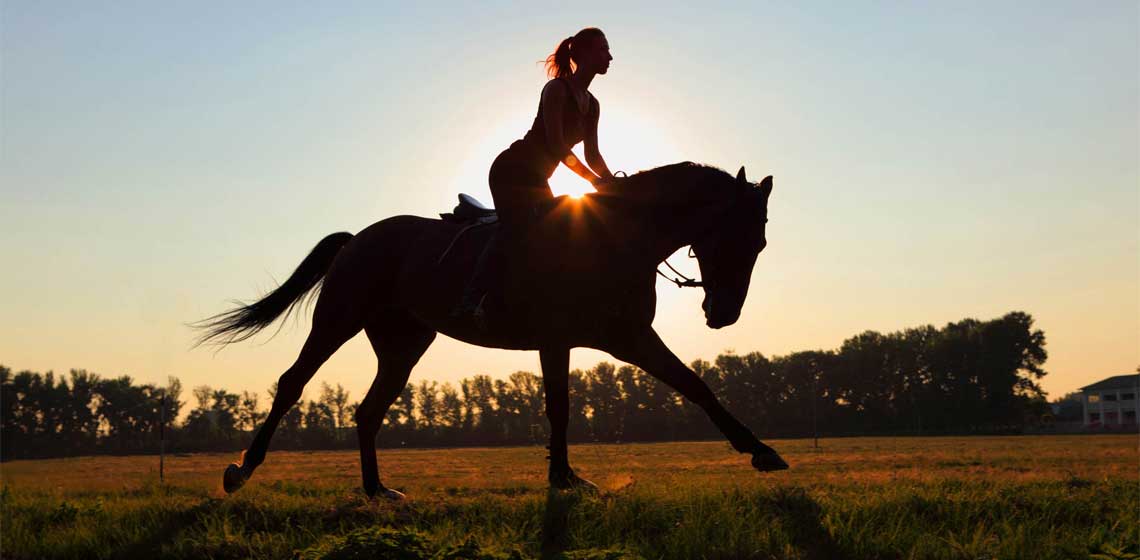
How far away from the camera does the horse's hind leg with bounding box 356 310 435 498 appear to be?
9.65 m

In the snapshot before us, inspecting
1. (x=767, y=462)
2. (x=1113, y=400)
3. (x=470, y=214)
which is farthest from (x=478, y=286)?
(x=1113, y=400)

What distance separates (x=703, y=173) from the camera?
7.77 meters

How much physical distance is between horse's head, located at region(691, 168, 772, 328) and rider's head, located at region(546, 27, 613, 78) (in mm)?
1512

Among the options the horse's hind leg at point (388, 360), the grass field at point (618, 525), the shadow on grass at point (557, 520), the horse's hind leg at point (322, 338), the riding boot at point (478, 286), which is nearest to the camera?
the grass field at point (618, 525)

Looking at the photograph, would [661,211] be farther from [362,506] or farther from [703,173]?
[362,506]

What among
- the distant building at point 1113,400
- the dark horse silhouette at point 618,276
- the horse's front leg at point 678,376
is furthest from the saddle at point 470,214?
the distant building at point 1113,400

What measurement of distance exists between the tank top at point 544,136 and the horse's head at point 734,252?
55.3 inches

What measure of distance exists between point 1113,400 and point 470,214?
173 metres

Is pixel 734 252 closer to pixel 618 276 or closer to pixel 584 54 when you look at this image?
pixel 618 276

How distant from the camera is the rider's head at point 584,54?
770cm

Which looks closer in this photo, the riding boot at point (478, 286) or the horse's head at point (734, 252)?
the horse's head at point (734, 252)

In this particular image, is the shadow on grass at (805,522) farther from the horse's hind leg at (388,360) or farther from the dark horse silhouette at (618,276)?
the horse's hind leg at (388,360)

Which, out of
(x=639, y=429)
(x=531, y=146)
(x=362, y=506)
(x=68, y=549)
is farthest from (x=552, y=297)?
(x=639, y=429)

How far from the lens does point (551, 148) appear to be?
7.63 meters
